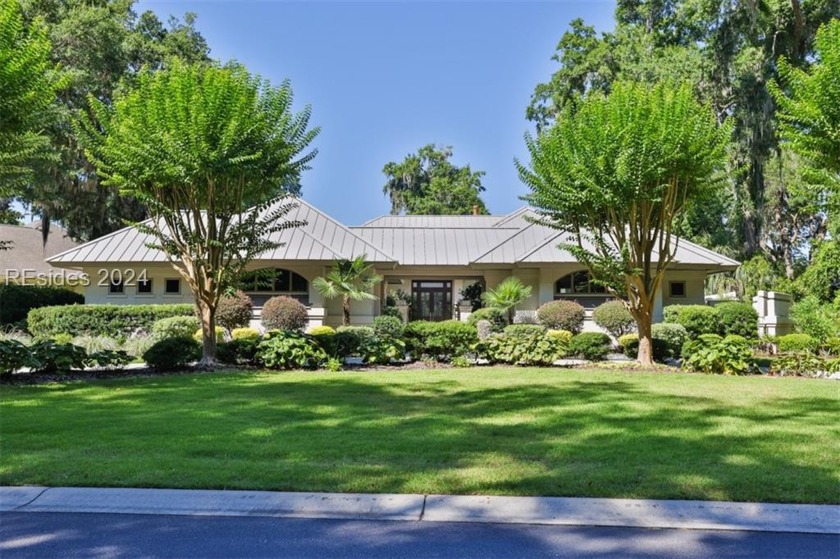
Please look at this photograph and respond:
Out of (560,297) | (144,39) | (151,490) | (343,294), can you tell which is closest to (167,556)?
(151,490)

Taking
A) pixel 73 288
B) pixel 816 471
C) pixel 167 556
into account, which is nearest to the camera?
pixel 167 556

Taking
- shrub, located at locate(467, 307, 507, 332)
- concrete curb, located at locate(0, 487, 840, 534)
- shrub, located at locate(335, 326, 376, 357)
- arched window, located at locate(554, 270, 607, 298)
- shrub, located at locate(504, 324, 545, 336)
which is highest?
arched window, located at locate(554, 270, 607, 298)

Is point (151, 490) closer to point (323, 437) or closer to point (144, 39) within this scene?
point (323, 437)

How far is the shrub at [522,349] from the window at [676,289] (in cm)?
1186

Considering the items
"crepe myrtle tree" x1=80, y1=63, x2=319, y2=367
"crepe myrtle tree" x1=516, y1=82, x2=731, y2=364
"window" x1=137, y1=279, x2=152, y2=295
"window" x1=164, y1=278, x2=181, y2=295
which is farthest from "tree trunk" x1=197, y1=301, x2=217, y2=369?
"window" x1=137, y1=279, x2=152, y2=295

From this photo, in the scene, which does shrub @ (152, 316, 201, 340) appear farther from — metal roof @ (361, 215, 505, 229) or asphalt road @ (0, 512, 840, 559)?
metal roof @ (361, 215, 505, 229)

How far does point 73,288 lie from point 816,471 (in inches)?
1246

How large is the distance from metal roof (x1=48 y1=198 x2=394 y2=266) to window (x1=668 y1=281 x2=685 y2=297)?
11.1 meters

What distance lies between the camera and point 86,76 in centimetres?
2562

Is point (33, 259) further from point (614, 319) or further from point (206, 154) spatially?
point (614, 319)

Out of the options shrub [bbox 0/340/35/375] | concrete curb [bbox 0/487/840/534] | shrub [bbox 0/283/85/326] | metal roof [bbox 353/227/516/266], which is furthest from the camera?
metal roof [bbox 353/227/516/266]

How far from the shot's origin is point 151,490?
15.6ft

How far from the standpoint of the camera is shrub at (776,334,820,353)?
14.7 meters

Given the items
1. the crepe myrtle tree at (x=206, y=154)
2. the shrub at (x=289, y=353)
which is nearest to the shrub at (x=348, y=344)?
the shrub at (x=289, y=353)
